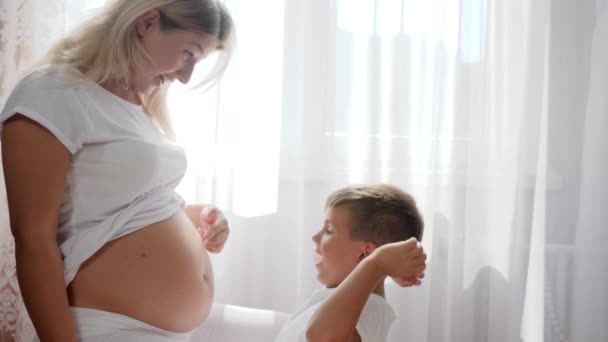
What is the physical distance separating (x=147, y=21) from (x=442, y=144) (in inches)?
37.9

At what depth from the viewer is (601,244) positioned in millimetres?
1812

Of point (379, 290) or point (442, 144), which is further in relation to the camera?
point (442, 144)

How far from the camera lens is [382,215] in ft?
4.36

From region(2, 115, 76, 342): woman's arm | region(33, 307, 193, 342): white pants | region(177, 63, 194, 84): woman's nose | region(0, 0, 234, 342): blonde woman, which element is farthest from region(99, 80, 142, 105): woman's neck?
region(33, 307, 193, 342): white pants

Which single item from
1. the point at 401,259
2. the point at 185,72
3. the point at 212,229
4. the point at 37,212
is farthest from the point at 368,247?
the point at 37,212

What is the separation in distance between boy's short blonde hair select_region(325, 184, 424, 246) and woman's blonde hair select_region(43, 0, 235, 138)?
47 centimetres

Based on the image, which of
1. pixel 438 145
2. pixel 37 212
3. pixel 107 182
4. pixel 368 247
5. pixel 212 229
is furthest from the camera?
pixel 438 145

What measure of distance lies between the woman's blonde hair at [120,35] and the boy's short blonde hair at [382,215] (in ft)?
1.53

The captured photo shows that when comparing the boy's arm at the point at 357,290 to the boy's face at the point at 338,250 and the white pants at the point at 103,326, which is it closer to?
the boy's face at the point at 338,250

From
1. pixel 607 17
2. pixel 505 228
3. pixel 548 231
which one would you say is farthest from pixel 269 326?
pixel 607 17

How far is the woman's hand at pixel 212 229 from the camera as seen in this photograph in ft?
4.93

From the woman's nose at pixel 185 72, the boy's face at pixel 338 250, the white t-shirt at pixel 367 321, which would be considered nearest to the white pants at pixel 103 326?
the white t-shirt at pixel 367 321

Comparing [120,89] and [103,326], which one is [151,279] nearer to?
[103,326]

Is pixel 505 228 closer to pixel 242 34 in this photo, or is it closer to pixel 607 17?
pixel 607 17
